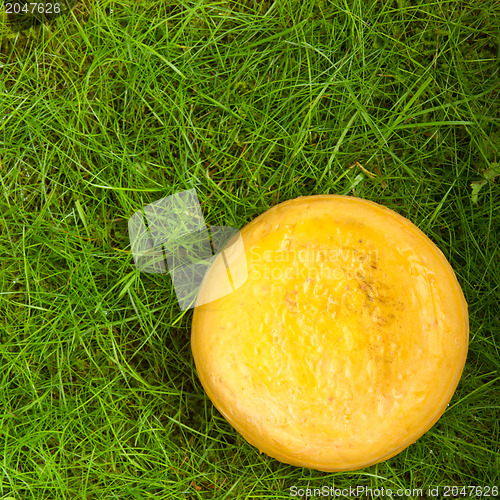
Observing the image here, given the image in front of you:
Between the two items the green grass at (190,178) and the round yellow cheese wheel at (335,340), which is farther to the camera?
the green grass at (190,178)

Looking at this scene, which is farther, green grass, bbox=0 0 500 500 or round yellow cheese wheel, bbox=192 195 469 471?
green grass, bbox=0 0 500 500

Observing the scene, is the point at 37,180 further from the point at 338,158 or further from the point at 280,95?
the point at 338,158

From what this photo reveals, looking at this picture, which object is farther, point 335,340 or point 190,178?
point 190,178

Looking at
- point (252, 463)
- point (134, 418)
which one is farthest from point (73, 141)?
point (252, 463)

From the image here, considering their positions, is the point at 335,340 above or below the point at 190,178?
below
